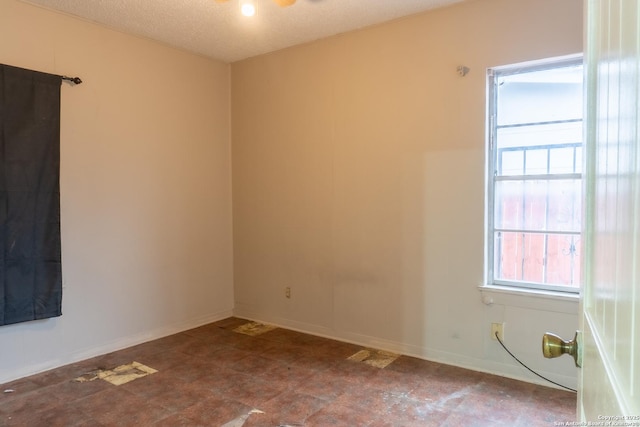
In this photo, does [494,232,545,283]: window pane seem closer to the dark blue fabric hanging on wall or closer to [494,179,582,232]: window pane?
[494,179,582,232]: window pane

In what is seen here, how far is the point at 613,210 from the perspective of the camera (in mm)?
574

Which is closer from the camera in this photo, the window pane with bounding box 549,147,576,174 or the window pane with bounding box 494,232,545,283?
the window pane with bounding box 549,147,576,174

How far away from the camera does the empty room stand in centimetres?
289

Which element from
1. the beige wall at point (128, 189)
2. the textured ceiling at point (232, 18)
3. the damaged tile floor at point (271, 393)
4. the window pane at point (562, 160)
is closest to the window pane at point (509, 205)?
the window pane at point (562, 160)

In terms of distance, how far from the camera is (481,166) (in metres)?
3.15

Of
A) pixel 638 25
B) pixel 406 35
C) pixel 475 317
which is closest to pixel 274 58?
pixel 406 35

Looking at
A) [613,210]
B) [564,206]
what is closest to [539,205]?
[564,206]

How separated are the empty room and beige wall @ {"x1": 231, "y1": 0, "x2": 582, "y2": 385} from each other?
0.05 ft

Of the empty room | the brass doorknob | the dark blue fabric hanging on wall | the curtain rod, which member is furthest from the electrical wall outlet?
the curtain rod

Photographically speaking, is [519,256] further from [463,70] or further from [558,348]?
[558,348]

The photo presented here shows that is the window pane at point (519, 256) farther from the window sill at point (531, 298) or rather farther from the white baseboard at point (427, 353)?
the white baseboard at point (427, 353)

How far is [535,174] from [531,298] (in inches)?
34.8

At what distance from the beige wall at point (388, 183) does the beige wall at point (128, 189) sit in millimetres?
355

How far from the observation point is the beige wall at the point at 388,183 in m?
3.09
